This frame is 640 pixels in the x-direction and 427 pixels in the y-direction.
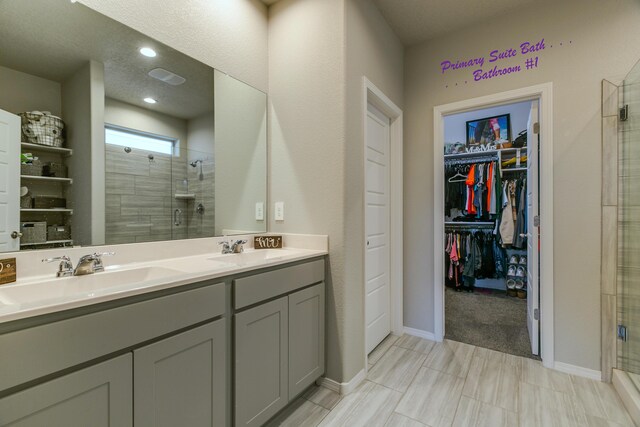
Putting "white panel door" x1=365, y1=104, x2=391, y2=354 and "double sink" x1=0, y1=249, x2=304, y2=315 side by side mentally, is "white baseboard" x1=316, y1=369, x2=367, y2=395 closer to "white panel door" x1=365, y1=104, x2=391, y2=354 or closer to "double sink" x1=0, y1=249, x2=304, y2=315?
"white panel door" x1=365, y1=104, x2=391, y2=354

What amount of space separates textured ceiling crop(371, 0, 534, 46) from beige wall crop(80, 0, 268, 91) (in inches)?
37.9

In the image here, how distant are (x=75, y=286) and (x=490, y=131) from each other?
478 centimetres

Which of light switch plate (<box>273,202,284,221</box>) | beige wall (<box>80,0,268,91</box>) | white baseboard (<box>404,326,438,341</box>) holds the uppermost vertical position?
beige wall (<box>80,0,268,91</box>)

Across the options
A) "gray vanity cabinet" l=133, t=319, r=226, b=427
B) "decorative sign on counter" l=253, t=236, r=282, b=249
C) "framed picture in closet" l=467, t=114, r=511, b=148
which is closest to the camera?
"gray vanity cabinet" l=133, t=319, r=226, b=427

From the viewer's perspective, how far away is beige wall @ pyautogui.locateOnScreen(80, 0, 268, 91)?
1466 millimetres

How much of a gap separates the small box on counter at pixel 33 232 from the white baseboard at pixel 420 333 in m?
2.72

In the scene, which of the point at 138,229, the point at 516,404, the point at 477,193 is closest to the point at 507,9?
the point at 477,193

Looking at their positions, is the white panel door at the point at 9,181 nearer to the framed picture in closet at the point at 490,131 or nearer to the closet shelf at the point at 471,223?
the closet shelf at the point at 471,223

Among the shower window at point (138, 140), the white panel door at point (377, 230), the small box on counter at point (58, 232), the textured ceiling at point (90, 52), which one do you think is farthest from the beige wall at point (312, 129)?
the small box on counter at point (58, 232)

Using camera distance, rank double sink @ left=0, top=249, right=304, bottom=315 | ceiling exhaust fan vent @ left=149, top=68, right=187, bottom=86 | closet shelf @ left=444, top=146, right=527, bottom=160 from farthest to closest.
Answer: closet shelf @ left=444, top=146, right=527, bottom=160 < ceiling exhaust fan vent @ left=149, top=68, right=187, bottom=86 < double sink @ left=0, top=249, right=304, bottom=315

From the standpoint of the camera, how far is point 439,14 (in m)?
2.31

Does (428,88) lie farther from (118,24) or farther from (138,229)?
(138,229)

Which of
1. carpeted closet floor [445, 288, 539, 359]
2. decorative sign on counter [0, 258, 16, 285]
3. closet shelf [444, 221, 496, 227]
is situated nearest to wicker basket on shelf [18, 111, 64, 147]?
decorative sign on counter [0, 258, 16, 285]

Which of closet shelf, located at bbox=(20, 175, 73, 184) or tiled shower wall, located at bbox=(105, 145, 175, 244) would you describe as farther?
tiled shower wall, located at bbox=(105, 145, 175, 244)
